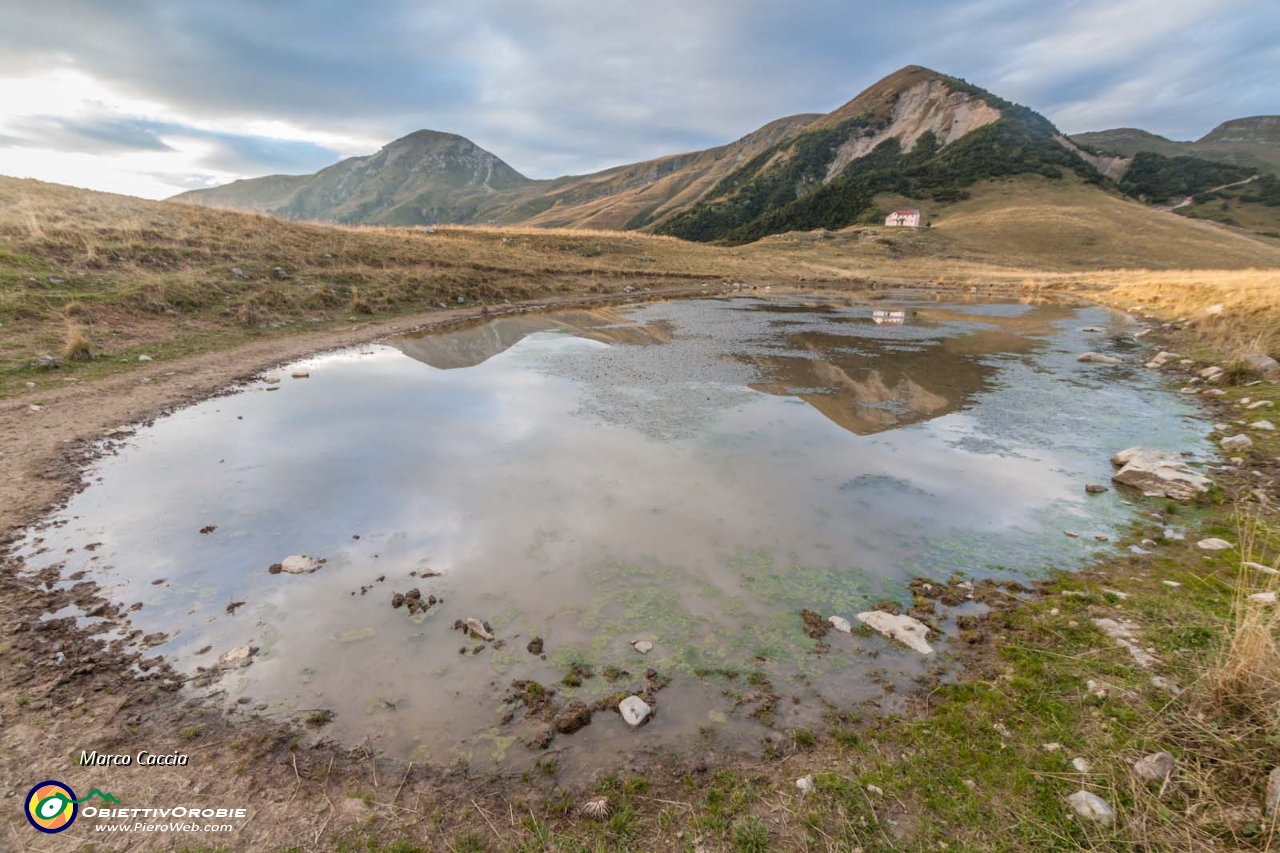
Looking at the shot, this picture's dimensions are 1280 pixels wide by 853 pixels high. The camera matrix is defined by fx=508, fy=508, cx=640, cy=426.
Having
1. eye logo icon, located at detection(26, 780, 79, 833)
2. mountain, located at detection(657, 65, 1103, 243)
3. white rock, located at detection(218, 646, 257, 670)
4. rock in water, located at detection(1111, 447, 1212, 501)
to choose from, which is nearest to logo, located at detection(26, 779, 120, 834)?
eye logo icon, located at detection(26, 780, 79, 833)

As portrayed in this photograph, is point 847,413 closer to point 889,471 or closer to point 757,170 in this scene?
point 889,471

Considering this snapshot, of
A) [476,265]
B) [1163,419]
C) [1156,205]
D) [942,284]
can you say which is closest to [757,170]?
[1156,205]

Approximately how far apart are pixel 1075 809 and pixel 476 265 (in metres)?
35.3

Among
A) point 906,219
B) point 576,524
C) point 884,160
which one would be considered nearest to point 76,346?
point 576,524

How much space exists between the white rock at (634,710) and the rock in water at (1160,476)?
7.84m

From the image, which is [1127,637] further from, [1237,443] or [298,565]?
[298,565]

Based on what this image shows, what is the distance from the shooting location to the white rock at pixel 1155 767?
9.85ft

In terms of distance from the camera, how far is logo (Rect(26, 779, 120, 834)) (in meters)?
2.99

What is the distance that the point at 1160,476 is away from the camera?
7160 mm

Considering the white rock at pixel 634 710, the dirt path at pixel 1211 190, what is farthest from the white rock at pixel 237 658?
the dirt path at pixel 1211 190

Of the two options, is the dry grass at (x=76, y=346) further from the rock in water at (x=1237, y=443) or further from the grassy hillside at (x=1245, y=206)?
the grassy hillside at (x=1245, y=206)

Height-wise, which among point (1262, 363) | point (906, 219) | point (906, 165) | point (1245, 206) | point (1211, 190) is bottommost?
point (1262, 363)

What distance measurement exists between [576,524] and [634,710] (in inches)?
115

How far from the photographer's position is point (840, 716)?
3.89 meters
